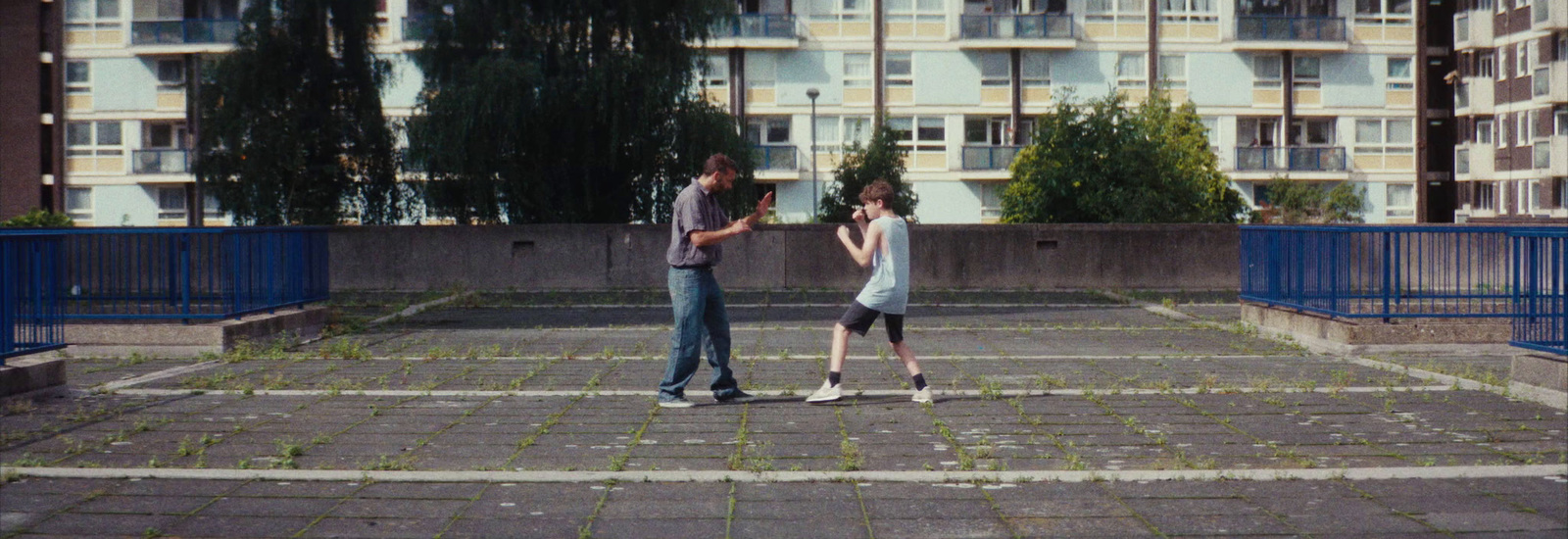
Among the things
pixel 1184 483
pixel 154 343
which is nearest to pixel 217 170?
pixel 154 343

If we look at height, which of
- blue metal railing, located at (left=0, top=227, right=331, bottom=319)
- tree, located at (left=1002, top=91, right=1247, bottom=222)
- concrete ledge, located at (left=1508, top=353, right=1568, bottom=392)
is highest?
tree, located at (left=1002, top=91, right=1247, bottom=222)

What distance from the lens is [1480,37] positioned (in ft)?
193

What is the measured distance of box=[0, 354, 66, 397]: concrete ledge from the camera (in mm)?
8977

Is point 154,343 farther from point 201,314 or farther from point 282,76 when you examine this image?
point 282,76

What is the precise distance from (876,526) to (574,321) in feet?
39.1

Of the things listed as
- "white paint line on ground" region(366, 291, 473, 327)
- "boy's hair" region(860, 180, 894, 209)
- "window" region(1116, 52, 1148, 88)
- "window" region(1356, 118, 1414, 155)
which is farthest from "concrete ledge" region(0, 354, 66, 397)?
"window" region(1356, 118, 1414, 155)

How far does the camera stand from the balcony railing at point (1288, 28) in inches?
2151

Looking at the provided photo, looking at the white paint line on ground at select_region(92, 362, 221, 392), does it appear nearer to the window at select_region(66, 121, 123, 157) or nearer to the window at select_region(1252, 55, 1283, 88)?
the window at select_region(1252, 55, 1283, 88)

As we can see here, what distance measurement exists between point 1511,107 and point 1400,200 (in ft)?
21.1

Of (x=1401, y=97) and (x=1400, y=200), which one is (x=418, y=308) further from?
(x=1400, y=200)

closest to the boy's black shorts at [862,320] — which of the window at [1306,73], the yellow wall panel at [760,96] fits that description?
the yellow wall panel at [760,96]

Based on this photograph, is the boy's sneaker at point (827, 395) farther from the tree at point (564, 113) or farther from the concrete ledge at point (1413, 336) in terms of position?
the tree at point (564, 113)

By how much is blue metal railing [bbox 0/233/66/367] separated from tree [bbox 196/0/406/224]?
2185 centimetres

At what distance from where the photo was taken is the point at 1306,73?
5578 cm
